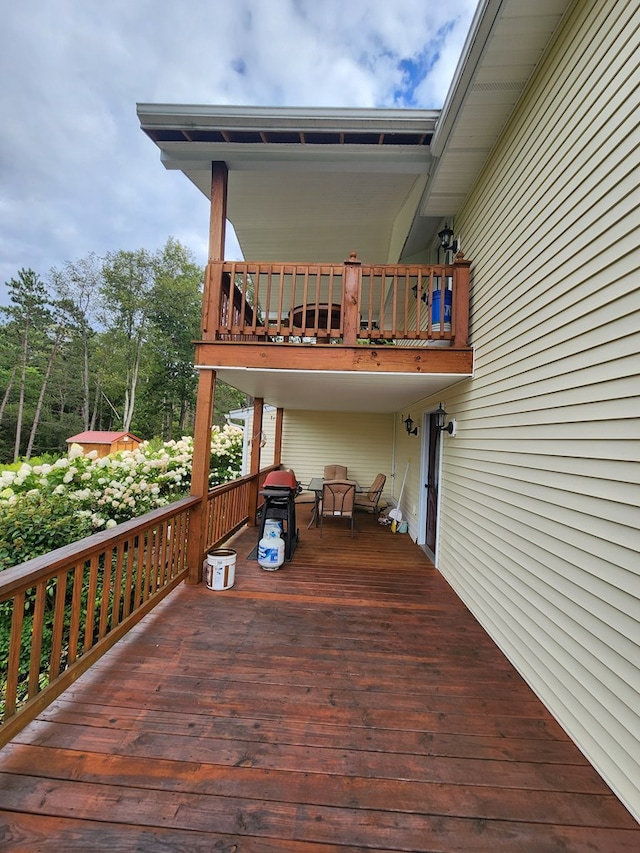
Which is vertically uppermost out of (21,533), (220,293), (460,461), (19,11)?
(19,11)

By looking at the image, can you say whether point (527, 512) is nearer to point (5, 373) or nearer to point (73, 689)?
point (73, 689)

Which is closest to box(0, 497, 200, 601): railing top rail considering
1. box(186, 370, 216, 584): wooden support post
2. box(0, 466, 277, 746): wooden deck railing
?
box(0, 466, 277, 746): wooden deck railing

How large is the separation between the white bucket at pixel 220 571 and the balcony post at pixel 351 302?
250cm

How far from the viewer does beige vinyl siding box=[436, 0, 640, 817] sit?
64.2 inches

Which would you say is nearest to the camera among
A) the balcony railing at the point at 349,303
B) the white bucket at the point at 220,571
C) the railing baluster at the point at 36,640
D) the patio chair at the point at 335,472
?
Result: the railing baluster at the point at 36,640

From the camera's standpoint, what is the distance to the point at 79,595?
2010mm

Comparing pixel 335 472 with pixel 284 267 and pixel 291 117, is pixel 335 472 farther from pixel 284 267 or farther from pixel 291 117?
pixel 291 117

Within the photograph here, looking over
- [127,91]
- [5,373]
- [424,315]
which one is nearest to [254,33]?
[424,315]

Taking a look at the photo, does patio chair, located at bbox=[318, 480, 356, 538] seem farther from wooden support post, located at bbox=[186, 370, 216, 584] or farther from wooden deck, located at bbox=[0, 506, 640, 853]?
wooden deck, located at bbox=[0, 506, 640, 853]

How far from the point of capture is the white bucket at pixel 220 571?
3.49 metres

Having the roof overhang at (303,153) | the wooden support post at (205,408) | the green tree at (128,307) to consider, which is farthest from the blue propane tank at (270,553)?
the green tree at (128,307)

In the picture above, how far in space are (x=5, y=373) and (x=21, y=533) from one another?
24.0 m

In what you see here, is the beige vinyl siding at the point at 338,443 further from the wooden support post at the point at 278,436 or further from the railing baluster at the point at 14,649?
the railing baluster at the point at 14,649

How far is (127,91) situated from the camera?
1866 centimetres
